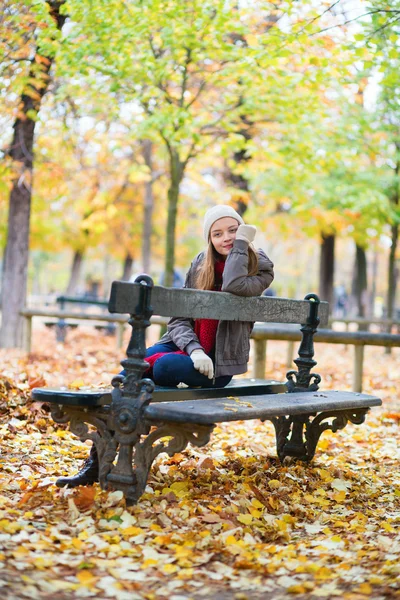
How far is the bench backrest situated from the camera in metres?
3.81

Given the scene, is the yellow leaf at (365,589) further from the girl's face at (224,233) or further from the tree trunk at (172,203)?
the tree trunk at (172,203)

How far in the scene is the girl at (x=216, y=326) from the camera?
4.49 meters

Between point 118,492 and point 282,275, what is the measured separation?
164 ft

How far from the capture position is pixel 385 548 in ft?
11.9

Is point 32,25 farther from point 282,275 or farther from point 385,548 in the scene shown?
point 282,275

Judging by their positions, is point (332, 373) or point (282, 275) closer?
point (332, 373)

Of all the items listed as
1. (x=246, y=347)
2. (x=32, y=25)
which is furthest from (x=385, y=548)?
(x=32, y=25)

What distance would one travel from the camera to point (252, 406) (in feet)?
13.8

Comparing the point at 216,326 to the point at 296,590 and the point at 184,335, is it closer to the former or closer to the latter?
the point at 184,335

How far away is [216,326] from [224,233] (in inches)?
22.8

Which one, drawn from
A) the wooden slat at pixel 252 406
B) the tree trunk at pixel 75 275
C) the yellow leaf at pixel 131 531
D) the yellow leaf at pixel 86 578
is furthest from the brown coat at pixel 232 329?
the tree trunk at pixel 75 275

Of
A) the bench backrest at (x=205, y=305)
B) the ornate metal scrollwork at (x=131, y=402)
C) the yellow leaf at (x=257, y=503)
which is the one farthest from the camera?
the yellow leaf at (x=257, y=503)

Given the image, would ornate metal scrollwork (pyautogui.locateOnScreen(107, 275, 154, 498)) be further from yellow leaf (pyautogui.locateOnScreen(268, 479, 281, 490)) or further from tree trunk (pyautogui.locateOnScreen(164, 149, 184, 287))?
tree trunk (pyautogui.locateOnScreen(164, 149, 184, 287))

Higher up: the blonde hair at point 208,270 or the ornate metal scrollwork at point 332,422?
the blonde hair at point 208,270
